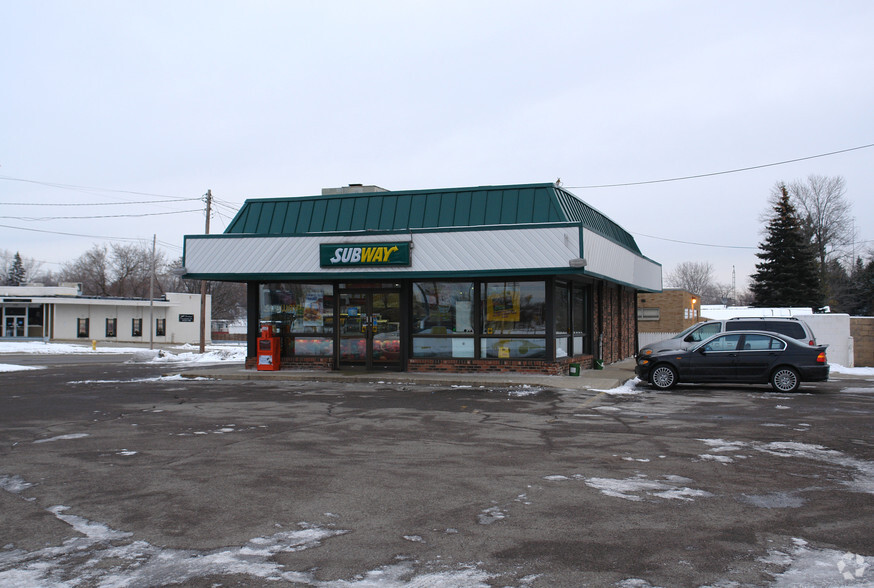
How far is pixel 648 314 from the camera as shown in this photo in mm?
37156

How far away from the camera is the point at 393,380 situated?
1917 cm

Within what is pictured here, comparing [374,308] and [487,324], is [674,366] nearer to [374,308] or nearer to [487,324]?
[487,324]

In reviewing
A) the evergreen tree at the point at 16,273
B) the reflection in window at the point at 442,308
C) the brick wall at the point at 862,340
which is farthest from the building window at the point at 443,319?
the evergreen tree at the point at 16,273

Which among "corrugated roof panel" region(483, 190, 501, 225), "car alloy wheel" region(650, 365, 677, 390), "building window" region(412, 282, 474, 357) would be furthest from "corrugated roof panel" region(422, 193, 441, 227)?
"car alloy wheel" region(650, 365, 677, 390)

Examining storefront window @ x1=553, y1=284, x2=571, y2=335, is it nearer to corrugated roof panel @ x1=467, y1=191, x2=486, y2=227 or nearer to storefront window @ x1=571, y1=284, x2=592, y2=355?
storefront window @ x1=571, y1=284, x2=592, y2=355

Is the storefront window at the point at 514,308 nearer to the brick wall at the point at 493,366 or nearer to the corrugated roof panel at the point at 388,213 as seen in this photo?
the brick wall at the point at 493,366

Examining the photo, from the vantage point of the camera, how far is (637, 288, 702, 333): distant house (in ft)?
119

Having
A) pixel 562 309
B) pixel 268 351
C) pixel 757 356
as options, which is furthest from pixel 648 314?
pixel 268 351

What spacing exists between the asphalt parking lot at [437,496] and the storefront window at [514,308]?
6136mm

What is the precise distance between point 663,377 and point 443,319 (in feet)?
20.8

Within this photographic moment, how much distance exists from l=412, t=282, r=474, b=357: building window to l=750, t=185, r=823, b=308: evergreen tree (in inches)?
1412

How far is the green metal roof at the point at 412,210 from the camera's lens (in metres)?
19.4

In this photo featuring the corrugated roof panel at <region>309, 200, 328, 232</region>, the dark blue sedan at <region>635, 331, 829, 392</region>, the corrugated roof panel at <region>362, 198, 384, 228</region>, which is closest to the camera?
the dark blue sedan at <region>635, 331, 829, 392</region>

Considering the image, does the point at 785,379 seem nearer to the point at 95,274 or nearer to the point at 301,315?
the point at 301,315
